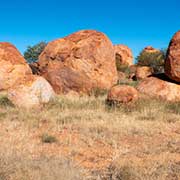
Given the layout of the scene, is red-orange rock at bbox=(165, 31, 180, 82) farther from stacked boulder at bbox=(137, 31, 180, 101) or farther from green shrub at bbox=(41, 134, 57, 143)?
green shrub at bbox=(41, 134, 57, 143)

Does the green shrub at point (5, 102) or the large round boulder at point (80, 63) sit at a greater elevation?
the large round boulder at point (80, 63)

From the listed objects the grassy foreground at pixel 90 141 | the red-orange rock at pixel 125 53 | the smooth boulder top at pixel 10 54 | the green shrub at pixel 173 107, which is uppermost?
the red-orange rock at pixel 125 53

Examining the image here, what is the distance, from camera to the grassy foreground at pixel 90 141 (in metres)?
5.40

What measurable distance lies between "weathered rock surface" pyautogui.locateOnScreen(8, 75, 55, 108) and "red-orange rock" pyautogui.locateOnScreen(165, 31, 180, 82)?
409cm

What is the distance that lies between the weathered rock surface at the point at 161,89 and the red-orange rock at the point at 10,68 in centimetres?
475

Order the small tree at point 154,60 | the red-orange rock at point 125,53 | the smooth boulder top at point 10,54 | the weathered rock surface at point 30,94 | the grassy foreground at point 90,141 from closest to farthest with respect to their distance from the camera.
→ the grassy foreground at point 90,141
the weathered rock surface at point 30,94
the smooth boulder top at point 10,54
the small tree at point 154,60
the red-orange rock at point 125,53

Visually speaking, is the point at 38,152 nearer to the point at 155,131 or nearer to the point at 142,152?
the point at 142,152

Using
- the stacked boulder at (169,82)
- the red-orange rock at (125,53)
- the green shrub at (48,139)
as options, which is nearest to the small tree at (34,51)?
the red-orange rock at (125,53)

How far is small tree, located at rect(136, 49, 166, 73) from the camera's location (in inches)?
1109

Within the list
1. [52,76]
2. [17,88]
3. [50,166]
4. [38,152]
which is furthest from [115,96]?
[50,166]

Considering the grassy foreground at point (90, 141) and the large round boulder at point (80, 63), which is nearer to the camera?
the grassy foreground at point (90, 141)

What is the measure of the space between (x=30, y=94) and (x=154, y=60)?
742 inches

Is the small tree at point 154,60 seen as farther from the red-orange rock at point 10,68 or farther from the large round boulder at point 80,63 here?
the red-orange rock at point 10,68

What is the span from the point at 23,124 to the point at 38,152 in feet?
8.64
